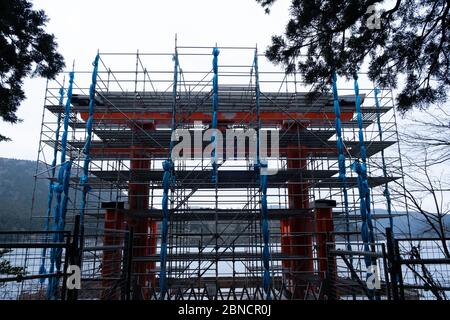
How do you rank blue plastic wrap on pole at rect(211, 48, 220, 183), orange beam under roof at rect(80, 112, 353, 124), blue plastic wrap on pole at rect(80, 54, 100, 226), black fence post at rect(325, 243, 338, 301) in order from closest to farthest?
black fence post at rect(325, 243, 338, 301), blue plastic wrap on pole at rect(211, 48, 220, 183), blue plastic wrap on pole at rect(80, 54, 100, 226), orange beam under roof at rect(80, 112, 353, 124)

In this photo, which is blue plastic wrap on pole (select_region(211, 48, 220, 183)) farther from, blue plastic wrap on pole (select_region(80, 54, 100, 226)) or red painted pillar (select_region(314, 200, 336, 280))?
blue plastic wrap on pole (select_region(80, 54, 100, 226))

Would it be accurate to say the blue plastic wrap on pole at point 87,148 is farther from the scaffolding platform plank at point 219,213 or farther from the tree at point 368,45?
the tree at point 368,45

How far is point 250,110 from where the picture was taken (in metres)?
11.2

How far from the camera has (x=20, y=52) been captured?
4.59 m

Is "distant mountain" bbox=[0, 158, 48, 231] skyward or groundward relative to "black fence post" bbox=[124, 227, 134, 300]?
skyward

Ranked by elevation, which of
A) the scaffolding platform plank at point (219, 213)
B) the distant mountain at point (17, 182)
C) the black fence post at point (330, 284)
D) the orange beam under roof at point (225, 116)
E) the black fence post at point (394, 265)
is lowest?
the black fence post at point (330, 284)

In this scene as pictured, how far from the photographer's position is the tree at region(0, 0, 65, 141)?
4.37 metres

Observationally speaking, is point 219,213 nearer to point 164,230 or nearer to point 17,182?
point 164,230

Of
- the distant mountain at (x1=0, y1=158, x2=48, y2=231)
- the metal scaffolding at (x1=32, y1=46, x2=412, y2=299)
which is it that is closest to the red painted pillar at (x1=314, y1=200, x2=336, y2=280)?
the metal scaffolding at (x1=32, y1=46, x2=412, y2=299)

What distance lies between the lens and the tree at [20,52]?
4367 mm

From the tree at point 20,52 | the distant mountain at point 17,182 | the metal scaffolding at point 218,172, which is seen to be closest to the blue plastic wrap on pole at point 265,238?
Result: the metal scaffolding at point 218,172

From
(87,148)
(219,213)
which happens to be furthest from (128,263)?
(87,148)

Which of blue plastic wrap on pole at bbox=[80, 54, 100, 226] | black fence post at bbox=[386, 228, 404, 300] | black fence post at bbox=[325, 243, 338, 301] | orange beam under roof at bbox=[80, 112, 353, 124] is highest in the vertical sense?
orange beam under roof at bbox=[80, 112, 353, 124]
